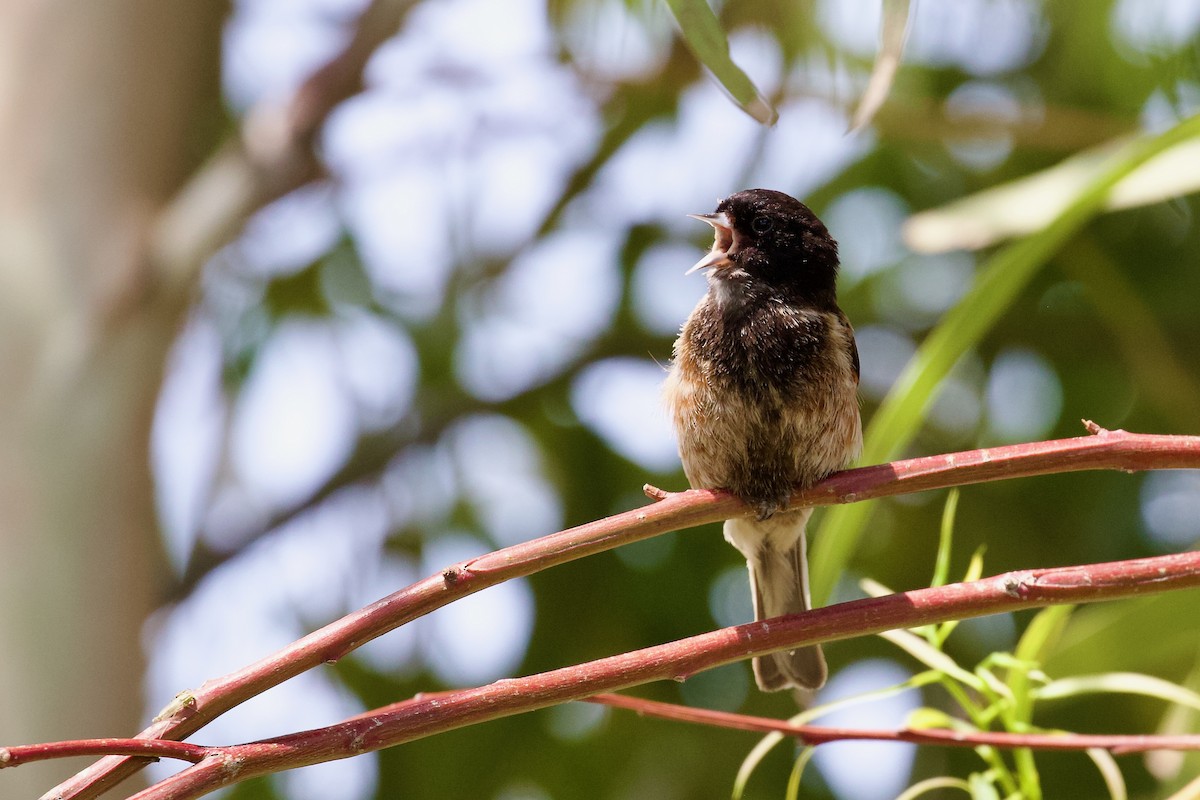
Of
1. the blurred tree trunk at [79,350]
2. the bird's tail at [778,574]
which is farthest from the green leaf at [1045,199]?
the blurred tree trunk at [79,350]

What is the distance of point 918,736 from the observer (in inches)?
56.7

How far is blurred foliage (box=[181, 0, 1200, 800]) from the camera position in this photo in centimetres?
344

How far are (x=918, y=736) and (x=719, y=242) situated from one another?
3.62 feet

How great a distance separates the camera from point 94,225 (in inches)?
133

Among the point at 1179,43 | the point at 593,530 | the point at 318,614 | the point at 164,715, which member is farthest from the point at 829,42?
the point at 318,614

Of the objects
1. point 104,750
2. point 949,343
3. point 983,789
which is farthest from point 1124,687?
point 104,750

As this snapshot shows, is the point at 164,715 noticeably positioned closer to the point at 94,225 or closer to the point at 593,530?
the point at 593,530

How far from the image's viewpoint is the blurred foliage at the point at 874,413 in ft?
11.3

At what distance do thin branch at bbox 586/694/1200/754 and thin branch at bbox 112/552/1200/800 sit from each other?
172mm

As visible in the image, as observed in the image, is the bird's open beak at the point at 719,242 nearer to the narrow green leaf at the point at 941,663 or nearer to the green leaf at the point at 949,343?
the green leaf at the point at 949,343

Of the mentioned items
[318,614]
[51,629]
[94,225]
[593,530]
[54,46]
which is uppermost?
[54,46]

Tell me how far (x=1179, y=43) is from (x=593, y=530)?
2305mm

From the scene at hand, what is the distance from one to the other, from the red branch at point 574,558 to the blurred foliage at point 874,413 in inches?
81.5

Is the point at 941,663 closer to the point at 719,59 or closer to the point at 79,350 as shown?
the point at 719,59
